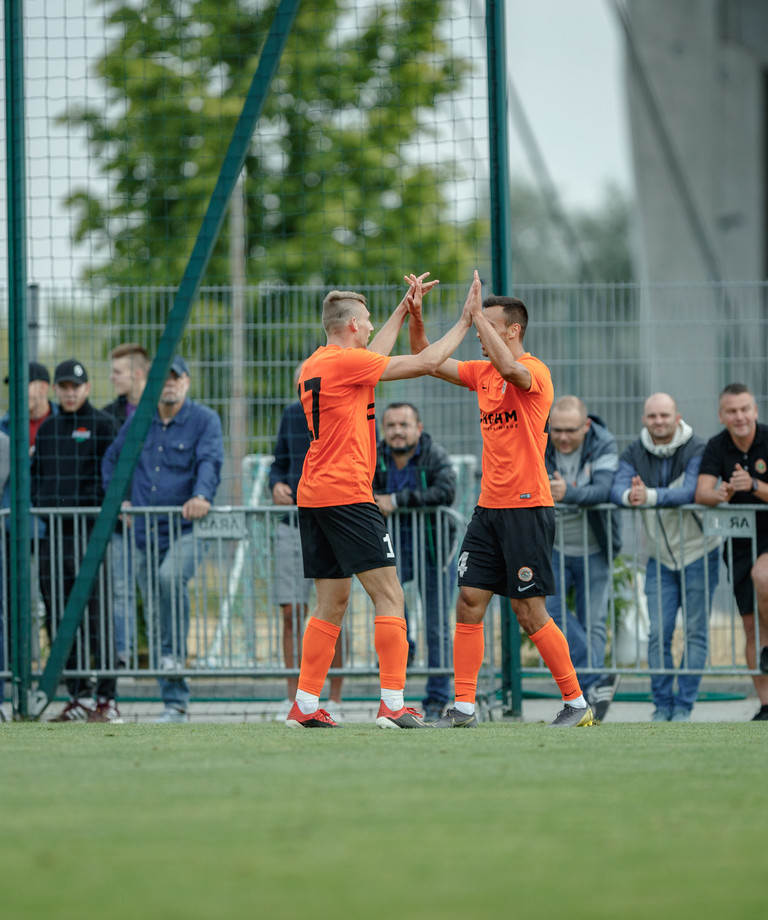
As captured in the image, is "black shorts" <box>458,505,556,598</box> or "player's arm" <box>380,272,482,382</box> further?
"black shorts" <box>458,505,556,598</box>

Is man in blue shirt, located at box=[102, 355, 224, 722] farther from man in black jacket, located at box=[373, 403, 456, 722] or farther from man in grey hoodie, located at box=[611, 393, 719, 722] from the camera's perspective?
man in grey hoodie, located at box=[611, 393, 719, 722]

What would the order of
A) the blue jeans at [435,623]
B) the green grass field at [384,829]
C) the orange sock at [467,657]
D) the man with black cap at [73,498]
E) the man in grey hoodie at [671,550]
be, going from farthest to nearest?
the blue jeans at [435,623] < the man with black cap at [73,498] < the man in grey hoodie at [671,550] < the orange sock at [467,657] < the green grass field at [384,829]

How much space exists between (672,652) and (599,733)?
259cm

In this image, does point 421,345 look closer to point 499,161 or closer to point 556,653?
point 556,653

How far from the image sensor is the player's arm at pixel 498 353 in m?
5.78

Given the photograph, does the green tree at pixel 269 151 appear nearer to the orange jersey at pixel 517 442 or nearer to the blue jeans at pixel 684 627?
the blue jeans at pixel 684 627

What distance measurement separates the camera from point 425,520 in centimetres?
805

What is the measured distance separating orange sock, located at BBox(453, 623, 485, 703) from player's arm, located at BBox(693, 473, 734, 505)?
2129 mm

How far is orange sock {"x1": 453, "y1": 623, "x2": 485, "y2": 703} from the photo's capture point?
609cm

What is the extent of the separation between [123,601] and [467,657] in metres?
2.77

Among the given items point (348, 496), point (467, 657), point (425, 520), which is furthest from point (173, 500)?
point (467, 657)

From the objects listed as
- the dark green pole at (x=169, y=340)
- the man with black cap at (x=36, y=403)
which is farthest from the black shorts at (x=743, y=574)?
the man with black cap at (x=36, y=403)

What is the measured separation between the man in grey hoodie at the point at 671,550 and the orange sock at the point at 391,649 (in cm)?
238

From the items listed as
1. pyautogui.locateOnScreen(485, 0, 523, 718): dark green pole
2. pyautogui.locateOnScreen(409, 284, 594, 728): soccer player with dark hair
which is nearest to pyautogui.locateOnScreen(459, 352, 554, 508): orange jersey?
pyautogui.locateOnScreen(409, 284, 594, 728): soccer player with dark hair
